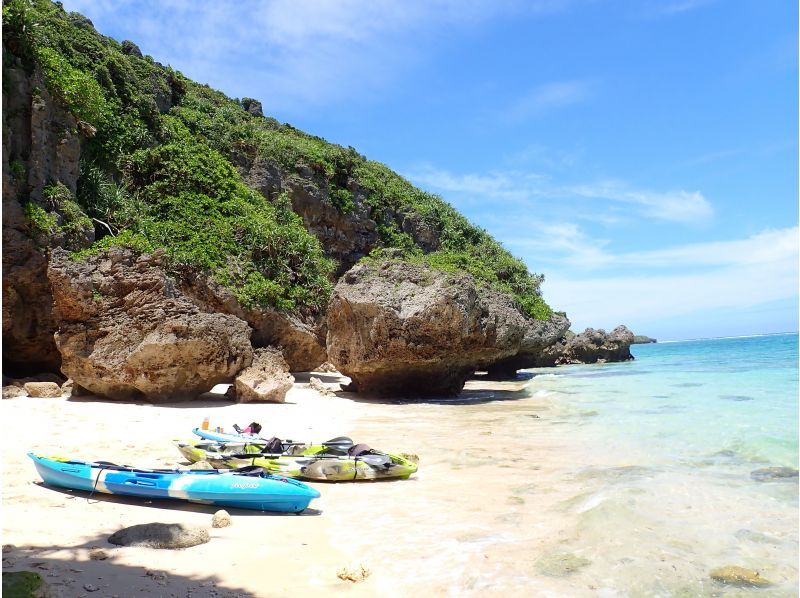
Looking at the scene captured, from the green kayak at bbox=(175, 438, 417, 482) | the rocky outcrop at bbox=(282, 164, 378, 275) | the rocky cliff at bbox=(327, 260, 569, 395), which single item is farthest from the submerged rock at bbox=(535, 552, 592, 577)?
the rocky outcrop at bbox=(282, 164, 378, 275)

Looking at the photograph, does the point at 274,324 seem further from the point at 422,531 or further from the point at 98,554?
the point at 98,554

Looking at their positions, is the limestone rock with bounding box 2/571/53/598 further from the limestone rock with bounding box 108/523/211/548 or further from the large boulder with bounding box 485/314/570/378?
the large boulder with bounding box 485/314/570/378

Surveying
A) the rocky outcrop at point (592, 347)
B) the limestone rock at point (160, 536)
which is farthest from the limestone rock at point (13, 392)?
the rocky outcrop at point (592, 347)

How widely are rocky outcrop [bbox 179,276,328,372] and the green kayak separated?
943 centimetres

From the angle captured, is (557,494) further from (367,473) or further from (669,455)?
(669,455)

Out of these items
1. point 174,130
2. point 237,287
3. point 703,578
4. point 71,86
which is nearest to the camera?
point 703,578

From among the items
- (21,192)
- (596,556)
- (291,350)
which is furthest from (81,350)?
(596,556)

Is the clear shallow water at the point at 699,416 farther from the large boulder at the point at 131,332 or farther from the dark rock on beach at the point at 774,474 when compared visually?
the large boulder at the point at 131,332

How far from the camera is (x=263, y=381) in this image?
15.3m

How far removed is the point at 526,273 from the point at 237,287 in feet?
68.2

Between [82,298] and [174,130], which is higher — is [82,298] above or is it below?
below

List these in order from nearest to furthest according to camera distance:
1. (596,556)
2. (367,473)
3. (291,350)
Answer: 1. (596,556)
2. (367,473)
3. (291,350)

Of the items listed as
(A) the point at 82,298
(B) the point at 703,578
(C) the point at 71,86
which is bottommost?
(B) the point at 703,578

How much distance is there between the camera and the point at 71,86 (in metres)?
16.9
